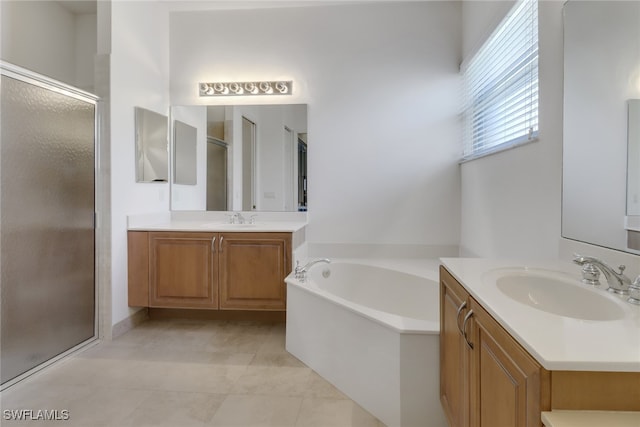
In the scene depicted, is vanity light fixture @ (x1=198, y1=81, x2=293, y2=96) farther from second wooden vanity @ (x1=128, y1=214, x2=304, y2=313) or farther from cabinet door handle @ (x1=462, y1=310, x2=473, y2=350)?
cabinet door handle @ (x1=462, y1=310, x2=473, y2=350)

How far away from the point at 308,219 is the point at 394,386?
1.90m

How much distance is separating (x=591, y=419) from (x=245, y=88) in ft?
10.8

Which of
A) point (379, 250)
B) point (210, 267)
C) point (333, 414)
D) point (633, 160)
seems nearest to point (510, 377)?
point (633, 160)

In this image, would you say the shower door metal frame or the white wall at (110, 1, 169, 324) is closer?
the shower door metal frame

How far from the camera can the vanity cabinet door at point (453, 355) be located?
1.14 metres

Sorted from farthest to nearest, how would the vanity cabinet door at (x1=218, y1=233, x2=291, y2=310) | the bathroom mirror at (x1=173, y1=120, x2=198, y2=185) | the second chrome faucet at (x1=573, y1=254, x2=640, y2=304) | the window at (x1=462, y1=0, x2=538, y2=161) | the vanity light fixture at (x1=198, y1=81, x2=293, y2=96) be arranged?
the bathroom mirror at (x1=173, y1=120, x2=198, y2=185)
the vanity light fixture at (x1=198, y1=81, x2=293, y2=96)
the vanity cabinet door at (x1=218, y1=233, x2=291, y2=310)
the window at (x1=462, y1=0, x2=538, y2=161)
the second chrome faucet at (x1=573, y1=254, x2=640, y2=304)

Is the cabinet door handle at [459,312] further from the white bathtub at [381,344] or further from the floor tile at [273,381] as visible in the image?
the floor tile at [273,381]

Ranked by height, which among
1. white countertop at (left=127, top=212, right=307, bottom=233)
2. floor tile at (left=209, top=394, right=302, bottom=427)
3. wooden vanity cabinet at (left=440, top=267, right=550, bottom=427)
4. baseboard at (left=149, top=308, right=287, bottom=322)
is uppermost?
white countertop at (left=127, top=212, right=307, bottom=233)

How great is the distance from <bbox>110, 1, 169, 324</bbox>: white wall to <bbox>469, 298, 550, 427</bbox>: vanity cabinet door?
2516 mm

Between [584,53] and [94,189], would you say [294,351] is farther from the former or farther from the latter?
[584,53]

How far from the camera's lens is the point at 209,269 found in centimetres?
273

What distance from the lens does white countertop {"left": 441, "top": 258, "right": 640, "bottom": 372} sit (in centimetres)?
61

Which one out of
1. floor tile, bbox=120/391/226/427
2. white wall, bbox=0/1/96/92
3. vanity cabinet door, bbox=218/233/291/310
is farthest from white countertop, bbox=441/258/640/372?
white wall, bbox=0/1/96/92

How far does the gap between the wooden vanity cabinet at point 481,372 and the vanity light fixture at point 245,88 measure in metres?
2.42
